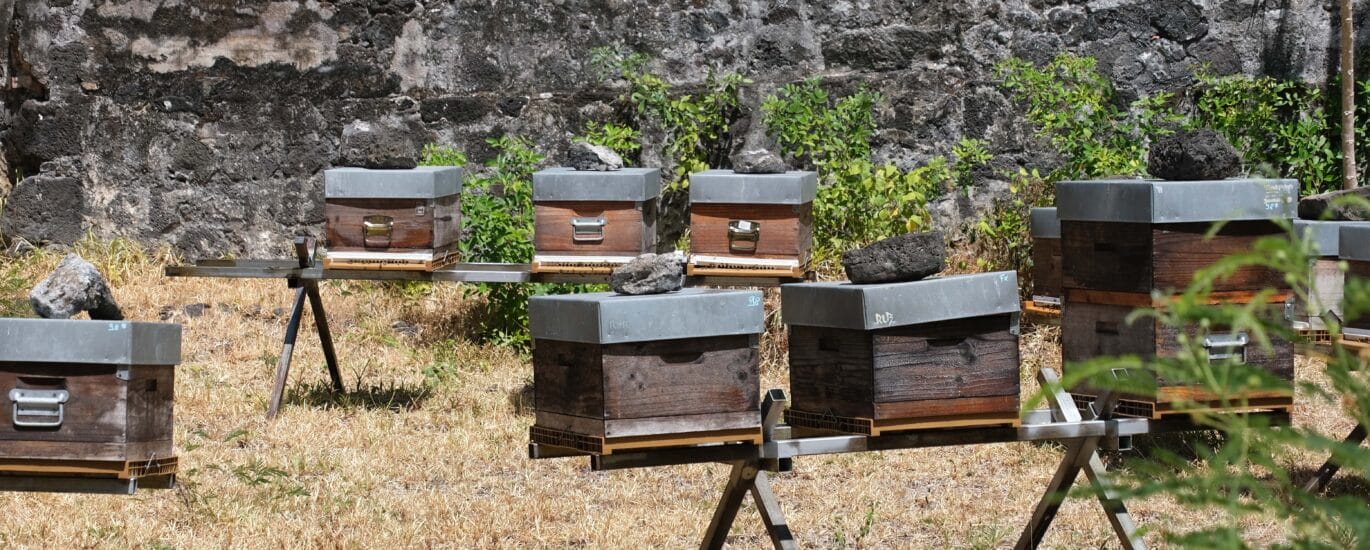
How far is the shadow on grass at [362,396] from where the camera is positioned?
6621mm

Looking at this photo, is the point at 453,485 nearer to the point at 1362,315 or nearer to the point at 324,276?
the point at 324,276

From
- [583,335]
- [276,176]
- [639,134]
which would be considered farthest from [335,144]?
[583,335]

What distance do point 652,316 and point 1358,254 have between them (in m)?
2.57

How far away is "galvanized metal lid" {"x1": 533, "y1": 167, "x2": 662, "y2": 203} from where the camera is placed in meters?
6.21

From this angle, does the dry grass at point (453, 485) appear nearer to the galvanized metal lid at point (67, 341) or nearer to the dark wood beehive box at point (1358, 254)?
the dark wood beehive box at point (1358, 254)

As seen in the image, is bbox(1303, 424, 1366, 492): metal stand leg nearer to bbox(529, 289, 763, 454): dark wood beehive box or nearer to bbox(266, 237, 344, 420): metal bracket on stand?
bbox(529, 289, 763, 454): dark wood beehive box

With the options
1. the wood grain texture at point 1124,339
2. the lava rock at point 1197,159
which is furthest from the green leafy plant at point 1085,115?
the wood grain texture at point 1124,339

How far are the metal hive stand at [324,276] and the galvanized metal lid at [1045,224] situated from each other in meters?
1.04

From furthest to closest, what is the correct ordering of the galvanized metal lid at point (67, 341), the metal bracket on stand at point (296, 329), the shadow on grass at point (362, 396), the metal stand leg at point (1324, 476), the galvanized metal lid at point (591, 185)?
the shadow on grass at point (362, 396) < the metal bracket on stand at point (296, 329) < the galvanized metal lid at point (591, 185) < the metal stand leg at point (1324, 476) < the galvanized metal lid at point (67, 341)

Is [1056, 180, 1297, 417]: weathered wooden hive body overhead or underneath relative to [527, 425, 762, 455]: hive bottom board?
overhead

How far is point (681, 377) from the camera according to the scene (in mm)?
3701

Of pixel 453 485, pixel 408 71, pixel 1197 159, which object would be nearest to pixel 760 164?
pixel 453 485

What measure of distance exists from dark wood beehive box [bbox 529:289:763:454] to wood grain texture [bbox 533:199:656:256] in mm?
2488

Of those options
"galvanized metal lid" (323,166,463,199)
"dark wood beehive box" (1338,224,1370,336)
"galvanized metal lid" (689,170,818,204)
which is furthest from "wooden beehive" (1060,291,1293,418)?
"galvanized metal lid" (323,166,463,199)
